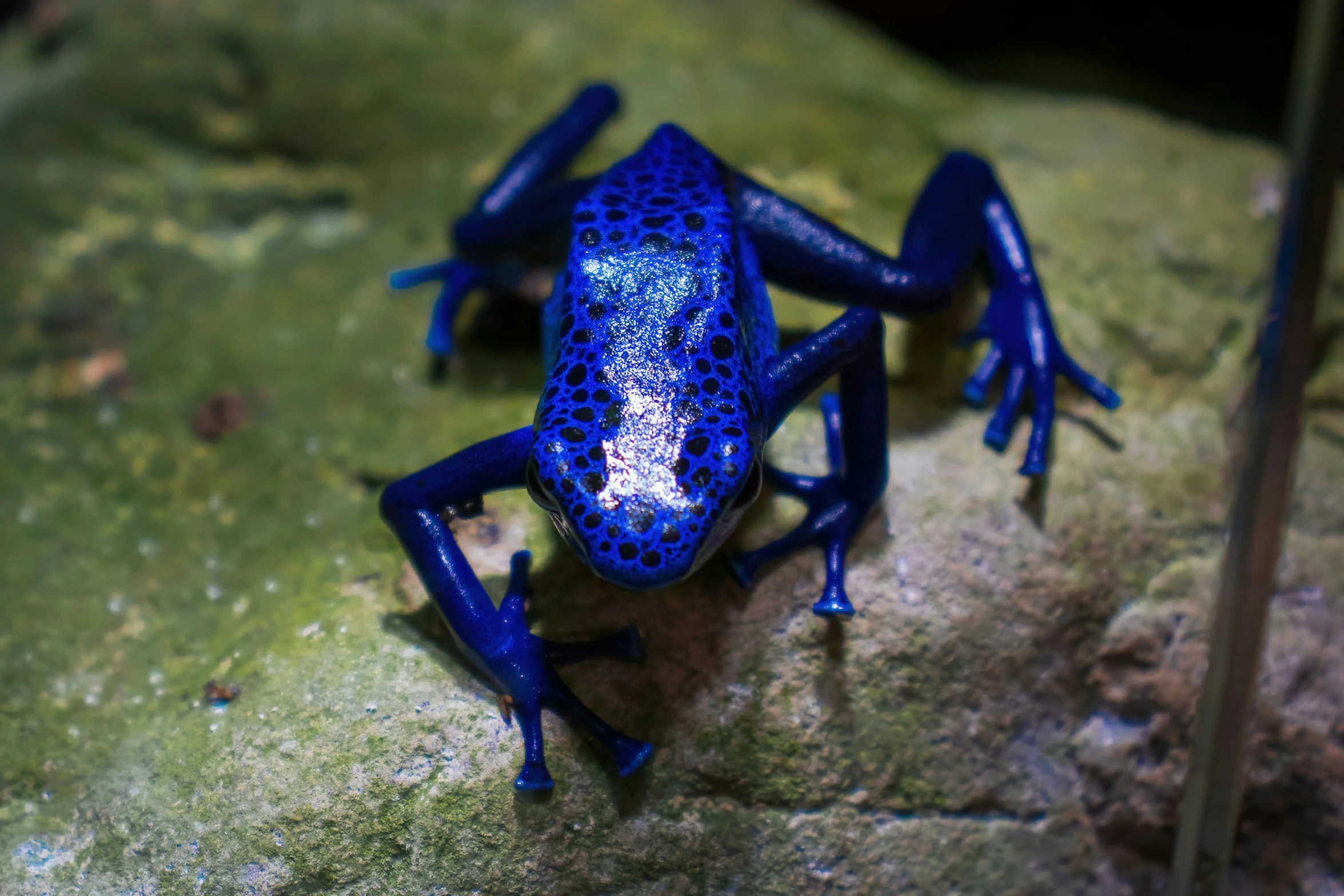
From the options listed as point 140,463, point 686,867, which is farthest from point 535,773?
point 140,463

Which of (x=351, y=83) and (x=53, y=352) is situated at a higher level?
(x=351, y=83)

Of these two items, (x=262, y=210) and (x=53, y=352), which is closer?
(x=53, y=352)

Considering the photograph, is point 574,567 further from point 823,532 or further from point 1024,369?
point 1024,369

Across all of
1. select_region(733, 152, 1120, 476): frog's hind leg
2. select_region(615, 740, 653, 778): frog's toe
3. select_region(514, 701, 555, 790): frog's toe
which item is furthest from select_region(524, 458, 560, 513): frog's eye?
select_region(733, 152, 1120, 476): frog's hind leg

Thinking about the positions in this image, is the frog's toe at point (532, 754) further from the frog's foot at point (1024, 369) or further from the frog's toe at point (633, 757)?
the frog's foot at point (1024, 369)

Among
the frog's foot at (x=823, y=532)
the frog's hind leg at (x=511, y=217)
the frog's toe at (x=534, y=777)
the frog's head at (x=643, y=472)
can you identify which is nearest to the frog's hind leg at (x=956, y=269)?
the frog's foot at (x=823, y=532)

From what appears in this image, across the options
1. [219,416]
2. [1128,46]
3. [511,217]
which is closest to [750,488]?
[511,217]

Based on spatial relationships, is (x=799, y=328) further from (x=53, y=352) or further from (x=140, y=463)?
(x=53, y=352)
